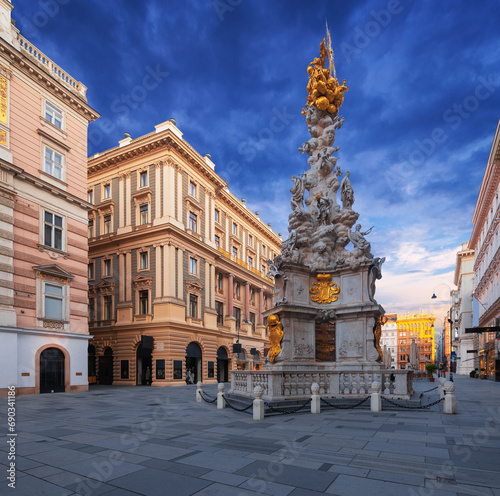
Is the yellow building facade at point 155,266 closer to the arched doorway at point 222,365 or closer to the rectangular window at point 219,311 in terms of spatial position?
the arched doorway at point 222,365

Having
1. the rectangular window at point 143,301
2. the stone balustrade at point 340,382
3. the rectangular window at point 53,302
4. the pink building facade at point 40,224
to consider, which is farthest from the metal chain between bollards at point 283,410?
the rectangular window at point 143,301

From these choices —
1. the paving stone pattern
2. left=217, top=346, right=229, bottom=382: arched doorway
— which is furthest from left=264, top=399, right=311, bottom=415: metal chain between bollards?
left=217, top=346, right=229, bottom=382: arched doorway

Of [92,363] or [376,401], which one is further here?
[92,363]

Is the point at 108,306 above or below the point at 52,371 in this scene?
above

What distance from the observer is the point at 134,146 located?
126ft

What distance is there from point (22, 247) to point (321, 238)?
704 inches

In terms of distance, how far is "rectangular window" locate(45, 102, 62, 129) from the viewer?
2723 centimetres

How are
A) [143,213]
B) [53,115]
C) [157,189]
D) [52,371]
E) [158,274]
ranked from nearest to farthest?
[52,371] < [53,115] < [158,274] < [157,189] < [143,213]

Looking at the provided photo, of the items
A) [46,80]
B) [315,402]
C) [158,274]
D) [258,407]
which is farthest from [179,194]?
[258,407]

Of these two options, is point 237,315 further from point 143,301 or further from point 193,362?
point 143,301

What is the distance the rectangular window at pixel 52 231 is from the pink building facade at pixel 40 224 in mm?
63

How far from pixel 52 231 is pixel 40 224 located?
1143 mm

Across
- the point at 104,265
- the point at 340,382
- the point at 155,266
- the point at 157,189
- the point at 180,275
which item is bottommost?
the point at 340,382

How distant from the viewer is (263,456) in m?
7.40
